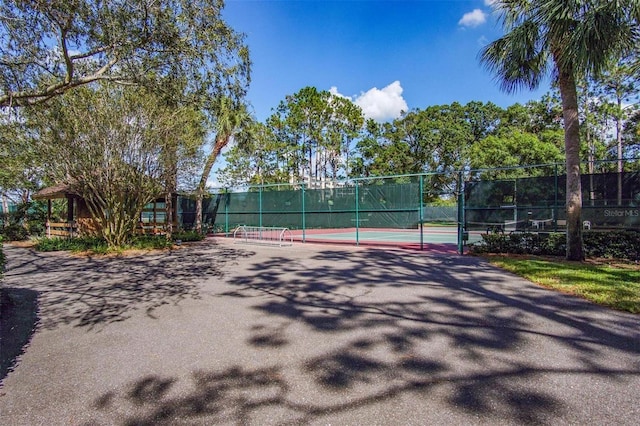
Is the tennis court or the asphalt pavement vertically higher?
the tennis court

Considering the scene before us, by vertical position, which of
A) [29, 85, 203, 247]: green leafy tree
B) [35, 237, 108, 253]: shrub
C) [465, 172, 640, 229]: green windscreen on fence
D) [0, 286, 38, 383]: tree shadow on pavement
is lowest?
[0, 286, 38, 383]: tree shadow on pavement

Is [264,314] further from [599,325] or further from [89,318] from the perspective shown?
[599,325]

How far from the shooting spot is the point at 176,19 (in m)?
5.94

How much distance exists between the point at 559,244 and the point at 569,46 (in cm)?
482

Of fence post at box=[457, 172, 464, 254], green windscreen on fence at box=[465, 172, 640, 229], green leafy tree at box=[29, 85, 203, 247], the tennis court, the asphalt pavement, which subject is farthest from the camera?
the tennis court

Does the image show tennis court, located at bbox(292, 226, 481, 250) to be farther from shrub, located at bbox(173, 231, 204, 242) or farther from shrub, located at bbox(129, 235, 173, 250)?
shrub, located at bbox(129, 235, 173, 250)

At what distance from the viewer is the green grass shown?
4.89 meters

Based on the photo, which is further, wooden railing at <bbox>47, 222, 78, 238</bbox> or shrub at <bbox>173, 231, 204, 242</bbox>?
shrub at <bbox>173, 231, 204, 242</bbox>

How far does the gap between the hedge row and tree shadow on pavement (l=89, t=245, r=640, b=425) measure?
4317 millimetres

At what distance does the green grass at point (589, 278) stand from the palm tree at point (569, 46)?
3.35 ft

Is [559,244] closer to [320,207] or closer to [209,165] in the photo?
[320,207]

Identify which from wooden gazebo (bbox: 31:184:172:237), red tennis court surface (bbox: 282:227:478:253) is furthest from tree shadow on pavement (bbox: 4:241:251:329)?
red tennis court surface (bbox: 282:227:478:253)

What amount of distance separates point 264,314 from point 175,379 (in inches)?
73.2

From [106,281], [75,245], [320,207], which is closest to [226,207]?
[320,207]
